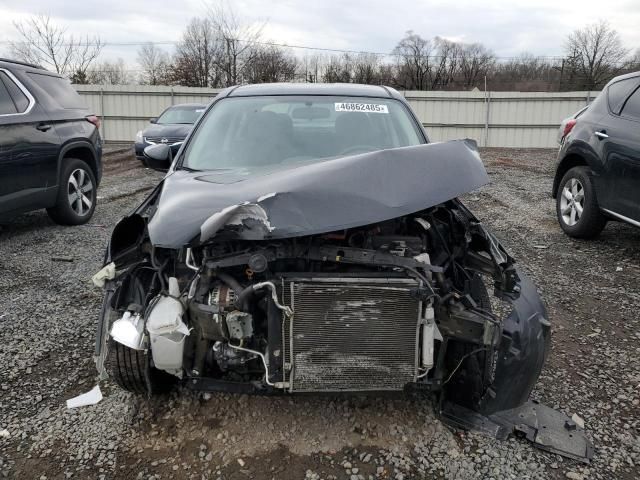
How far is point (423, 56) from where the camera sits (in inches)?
1645

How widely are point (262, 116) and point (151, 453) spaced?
2246mm

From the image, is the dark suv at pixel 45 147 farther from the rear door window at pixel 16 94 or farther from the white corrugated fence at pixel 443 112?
the white corrugated fence at pixel 443 112

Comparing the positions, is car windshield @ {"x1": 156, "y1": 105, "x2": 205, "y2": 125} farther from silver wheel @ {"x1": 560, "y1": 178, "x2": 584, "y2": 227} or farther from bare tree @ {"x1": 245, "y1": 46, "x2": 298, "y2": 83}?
bare tree @ {"x1": 245, "y1": 46, "x2": 298, "y2": 83}

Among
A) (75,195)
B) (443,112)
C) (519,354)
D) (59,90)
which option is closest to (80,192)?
(75,195)

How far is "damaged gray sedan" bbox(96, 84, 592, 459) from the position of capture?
205 centimetres

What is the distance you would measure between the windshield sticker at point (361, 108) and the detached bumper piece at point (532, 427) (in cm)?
210

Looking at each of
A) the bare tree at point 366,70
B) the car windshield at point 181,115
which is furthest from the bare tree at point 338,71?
the car windshield at point 181,115

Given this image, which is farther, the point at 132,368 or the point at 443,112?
the point at 443,112

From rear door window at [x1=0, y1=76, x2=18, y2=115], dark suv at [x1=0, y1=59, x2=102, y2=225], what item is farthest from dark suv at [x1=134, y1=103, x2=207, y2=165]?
rear door window at [x1=0, y1=76, x2=18, y2=115]

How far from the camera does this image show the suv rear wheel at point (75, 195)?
5.98m

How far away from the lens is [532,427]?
239cm

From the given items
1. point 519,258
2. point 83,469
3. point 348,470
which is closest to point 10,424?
point 83,469

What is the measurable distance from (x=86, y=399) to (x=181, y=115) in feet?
36.0

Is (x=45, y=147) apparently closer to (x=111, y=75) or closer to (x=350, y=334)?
(x=350, y=334)
